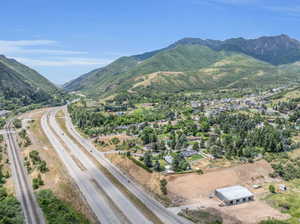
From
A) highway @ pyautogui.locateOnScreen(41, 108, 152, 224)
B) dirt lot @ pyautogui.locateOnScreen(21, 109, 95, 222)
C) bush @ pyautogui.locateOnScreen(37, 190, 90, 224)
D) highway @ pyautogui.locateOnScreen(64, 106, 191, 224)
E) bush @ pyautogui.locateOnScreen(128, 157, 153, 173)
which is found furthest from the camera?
bush @ pyautogui.locateOnScreen(128, 157, 153, 173)

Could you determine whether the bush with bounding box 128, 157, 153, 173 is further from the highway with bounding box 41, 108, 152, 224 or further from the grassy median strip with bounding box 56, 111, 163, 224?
the highway with bounding box 41, 108, 152, 224

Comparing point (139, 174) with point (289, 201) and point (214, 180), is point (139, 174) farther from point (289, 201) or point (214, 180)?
point (289, 201)

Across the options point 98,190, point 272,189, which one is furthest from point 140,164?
point 272,189

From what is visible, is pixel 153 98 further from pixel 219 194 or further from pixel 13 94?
pixel 219 194

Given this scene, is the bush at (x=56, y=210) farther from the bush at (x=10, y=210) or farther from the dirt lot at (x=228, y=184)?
the dirt lot at (x=228, y=184)

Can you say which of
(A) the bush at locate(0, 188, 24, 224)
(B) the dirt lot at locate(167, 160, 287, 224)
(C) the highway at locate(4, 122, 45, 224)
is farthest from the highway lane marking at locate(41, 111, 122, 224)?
(B) the dirt lot at locate(167, 160, 287, 224)

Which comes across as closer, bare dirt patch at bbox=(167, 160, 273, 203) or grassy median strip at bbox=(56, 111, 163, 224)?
grassy median strip at bbox=(56, 111, 163, 224)
